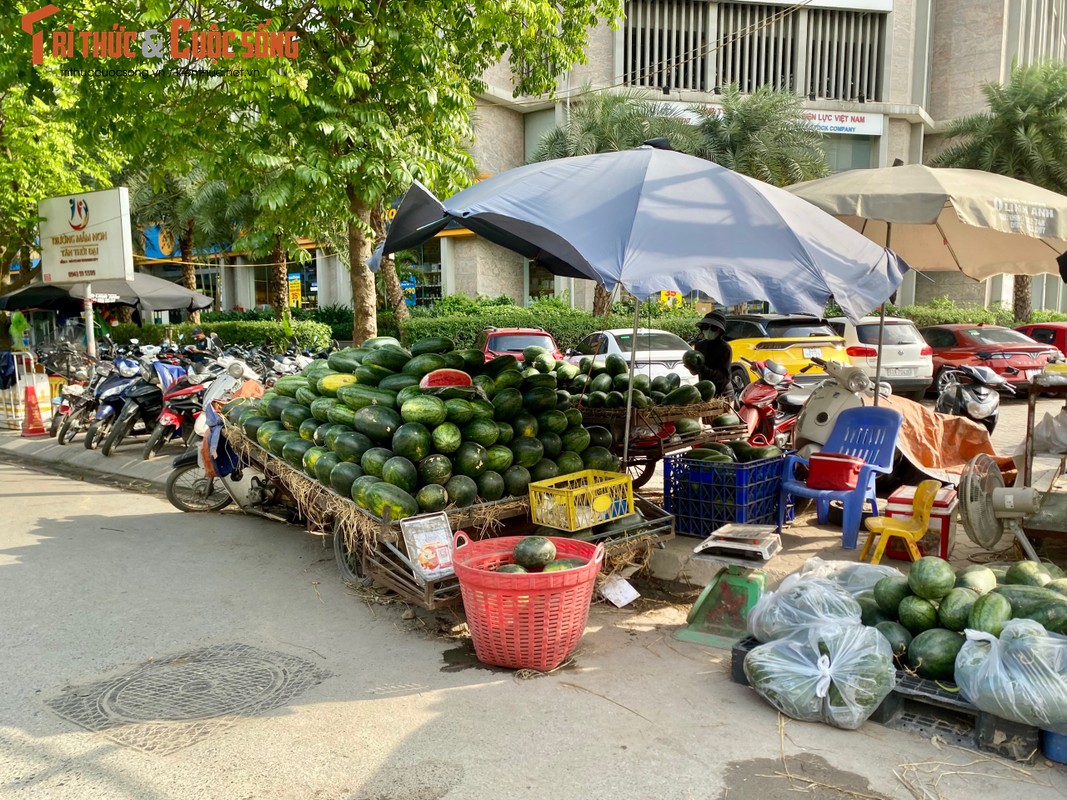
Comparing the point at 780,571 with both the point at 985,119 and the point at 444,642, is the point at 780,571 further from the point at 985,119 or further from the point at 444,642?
the point at 985,119

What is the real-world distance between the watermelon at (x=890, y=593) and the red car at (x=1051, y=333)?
51.6 feet

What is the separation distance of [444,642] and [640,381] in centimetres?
367

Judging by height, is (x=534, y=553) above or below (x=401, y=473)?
below

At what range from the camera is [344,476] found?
5.35 meters

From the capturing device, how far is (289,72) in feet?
26.6

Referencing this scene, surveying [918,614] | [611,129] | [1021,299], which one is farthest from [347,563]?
[1021,299]

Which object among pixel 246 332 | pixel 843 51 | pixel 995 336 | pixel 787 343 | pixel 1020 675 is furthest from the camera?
pixel 843 51

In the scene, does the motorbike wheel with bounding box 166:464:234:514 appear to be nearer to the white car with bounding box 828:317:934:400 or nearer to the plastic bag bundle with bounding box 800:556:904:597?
the plastic bag bundle with bounding box 800:556:904:597

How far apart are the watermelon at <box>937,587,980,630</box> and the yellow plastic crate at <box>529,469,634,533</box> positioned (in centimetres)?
200

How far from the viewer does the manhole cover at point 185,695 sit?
12.2ft

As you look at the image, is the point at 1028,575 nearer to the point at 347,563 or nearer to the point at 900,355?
the point at 347,563

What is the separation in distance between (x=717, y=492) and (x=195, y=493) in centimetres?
531

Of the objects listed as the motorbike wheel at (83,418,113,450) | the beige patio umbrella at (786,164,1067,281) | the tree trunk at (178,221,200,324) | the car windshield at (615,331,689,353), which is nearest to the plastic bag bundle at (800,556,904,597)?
the beige patio umbrella at (786,164,1067,281)

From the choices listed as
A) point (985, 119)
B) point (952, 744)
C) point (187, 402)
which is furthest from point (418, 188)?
point (985, 119)
